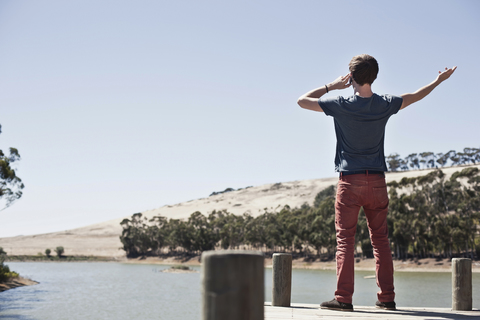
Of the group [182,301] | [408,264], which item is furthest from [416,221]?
[182,301]

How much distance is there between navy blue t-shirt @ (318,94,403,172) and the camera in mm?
5277

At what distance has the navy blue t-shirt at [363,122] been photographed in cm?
528

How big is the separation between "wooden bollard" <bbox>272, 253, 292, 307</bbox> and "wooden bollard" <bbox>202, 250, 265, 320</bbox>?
14.6 ft

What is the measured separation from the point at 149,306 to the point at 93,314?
4.67 metres

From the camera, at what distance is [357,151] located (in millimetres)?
5344

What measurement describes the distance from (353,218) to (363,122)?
42.7 inches

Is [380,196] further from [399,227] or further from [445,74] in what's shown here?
[399,227]

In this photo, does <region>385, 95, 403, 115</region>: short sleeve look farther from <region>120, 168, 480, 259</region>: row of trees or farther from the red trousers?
<region>120, 168, 480, 259</region>: row of trees

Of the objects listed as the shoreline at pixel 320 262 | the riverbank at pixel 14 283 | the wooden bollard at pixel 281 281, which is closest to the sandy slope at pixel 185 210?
the shoreline at pixel 320 262

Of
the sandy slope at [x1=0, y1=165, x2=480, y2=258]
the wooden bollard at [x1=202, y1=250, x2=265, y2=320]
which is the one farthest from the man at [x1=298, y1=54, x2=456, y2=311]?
the sandy slope at [x1=0, y1=165, x2=480, y2=258]

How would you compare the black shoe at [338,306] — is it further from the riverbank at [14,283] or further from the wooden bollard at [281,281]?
Answer: the riverbank at [14,283]

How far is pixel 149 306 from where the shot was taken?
36000mm

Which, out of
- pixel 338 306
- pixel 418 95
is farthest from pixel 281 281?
pixel 418 95

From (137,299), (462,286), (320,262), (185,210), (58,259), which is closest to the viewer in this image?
(462,286)
